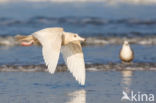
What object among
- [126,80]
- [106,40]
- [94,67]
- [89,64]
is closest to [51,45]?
[126,80]

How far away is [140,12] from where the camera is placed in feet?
119

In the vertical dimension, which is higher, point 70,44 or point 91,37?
point 70,44

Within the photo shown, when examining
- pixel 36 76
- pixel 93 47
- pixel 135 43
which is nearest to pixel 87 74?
pixel 36 76

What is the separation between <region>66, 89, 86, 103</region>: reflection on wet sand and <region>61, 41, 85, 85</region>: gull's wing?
8.4 inches

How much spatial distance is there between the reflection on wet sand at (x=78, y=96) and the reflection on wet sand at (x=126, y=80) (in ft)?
2.65

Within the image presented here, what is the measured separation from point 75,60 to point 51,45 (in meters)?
0.96

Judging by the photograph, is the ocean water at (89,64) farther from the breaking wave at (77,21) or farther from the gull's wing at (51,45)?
the gull's wing at (51,45)

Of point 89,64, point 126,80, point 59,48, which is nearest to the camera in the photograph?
point 59,48

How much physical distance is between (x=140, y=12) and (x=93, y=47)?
17.0 metres

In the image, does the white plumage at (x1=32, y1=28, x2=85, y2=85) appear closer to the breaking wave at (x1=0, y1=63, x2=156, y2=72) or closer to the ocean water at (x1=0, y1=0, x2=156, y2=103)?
the ocean water at (x1=0, y1=0, x2=156, y2=103)

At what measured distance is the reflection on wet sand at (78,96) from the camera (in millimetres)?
11363

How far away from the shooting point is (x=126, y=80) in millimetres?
13492

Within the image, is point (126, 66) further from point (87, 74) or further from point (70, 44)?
point (70, 44)

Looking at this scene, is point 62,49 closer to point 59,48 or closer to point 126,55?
point 59,48
